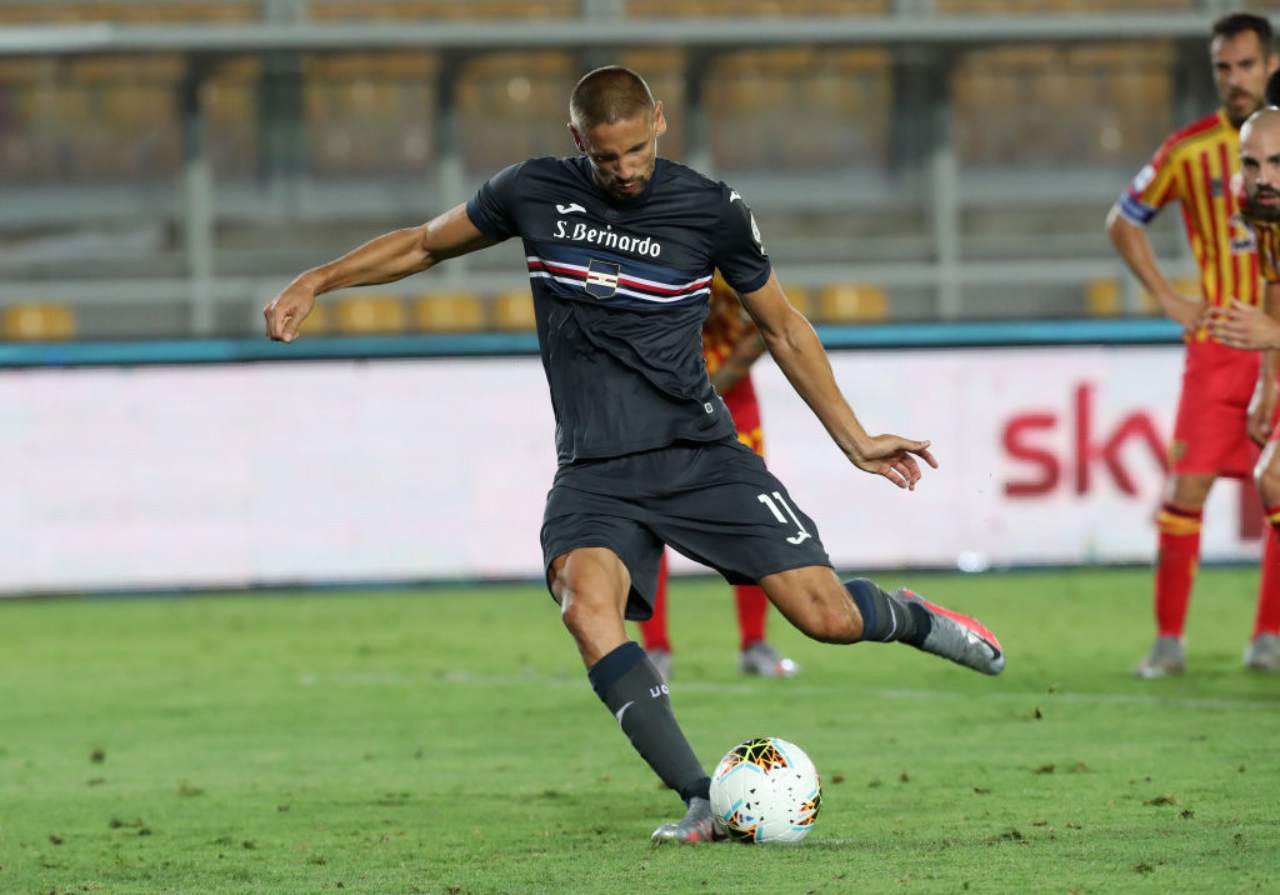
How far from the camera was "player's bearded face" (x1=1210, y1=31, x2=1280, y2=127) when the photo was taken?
26.8 ft

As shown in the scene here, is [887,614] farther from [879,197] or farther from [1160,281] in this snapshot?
[879,197]

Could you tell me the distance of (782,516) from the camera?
575cm

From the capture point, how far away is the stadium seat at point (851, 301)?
1670cm

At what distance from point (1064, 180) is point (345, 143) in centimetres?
581

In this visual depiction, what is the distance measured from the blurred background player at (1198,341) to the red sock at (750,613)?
60.1 inches

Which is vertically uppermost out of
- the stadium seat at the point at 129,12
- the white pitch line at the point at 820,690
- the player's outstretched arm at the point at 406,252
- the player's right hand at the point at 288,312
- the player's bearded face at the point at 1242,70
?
the stadium seat at the point at 129,12

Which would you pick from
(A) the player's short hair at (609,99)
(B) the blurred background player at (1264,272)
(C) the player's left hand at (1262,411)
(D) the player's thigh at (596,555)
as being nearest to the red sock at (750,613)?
(C) the player's left hand at (1262,411)

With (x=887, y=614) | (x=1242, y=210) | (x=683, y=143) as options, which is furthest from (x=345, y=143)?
(x=887, y=614)

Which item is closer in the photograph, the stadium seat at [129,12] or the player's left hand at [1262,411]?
the player's left hand at [1262,411]

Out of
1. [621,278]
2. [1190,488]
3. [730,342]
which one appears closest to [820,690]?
[730,342]

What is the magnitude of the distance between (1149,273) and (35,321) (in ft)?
32.3

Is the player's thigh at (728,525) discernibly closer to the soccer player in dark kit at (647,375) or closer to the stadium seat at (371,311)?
the soccer player in dark kit at (647,375)

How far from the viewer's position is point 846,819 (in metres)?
5.71

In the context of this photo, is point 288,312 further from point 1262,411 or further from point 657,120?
point 1262,411
